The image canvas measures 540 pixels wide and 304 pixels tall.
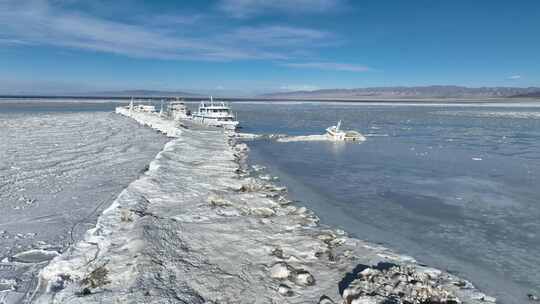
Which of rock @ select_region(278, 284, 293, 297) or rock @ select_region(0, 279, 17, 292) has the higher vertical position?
rock @ select_region(278, 284, 293, 297)

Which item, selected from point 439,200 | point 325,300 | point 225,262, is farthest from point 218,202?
point 439,200

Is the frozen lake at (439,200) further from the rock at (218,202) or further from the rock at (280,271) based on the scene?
the rock at (280,271)

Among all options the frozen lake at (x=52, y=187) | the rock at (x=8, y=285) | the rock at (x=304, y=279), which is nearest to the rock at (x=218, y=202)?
the frozen lake at (x=52, y=187)

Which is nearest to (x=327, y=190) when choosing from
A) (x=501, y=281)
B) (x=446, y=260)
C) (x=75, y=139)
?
(x=446, y=260)

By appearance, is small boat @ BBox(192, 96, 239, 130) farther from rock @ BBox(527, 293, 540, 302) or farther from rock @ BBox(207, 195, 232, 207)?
rock @ BBox(527, 293, 540, 302)

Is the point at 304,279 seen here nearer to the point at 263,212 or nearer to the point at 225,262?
the point at 225,262

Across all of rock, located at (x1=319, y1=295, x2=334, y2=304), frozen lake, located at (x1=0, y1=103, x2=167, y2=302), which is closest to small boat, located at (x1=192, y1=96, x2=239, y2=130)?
frozen lake, located at (x1=0, y1=103, x2=167, y2=302)
